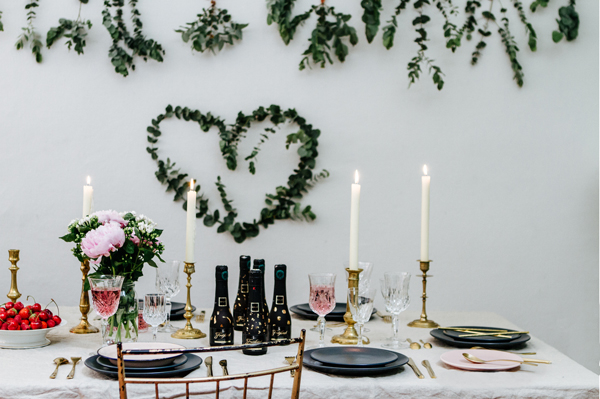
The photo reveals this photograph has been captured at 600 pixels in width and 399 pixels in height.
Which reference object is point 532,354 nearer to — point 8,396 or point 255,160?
point 8,396

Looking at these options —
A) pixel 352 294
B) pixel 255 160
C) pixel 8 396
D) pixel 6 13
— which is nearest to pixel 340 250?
pixel 255 160

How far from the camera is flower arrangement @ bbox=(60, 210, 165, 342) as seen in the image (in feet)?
4.37

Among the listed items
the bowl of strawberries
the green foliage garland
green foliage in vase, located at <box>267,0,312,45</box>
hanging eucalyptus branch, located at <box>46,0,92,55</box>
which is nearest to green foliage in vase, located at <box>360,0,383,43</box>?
the green foliage garland

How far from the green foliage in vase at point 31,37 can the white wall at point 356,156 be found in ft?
0.12

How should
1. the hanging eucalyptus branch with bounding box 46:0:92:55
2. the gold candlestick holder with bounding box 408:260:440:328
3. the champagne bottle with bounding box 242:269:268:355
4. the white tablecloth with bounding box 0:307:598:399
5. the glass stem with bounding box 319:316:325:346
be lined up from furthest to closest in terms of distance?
the hanging eucalyptus branch with bounding box 46:0:92:55 → the gold candlestick holder with bounding box 408:260:440:328 → the glass stem with bounding box 319:316:325:346 → the champagne bottle with bounding box 242:269:268:355 → the white tablecloth with bounding box 0:307:598:399

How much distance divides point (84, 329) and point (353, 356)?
0.78 m

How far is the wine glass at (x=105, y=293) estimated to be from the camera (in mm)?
1271

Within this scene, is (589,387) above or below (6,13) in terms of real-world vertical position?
below

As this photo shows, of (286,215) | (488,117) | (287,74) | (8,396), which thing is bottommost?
(8,396)

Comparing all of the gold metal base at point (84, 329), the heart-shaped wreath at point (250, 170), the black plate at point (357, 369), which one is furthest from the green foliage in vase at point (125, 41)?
the black plate at point (357, 369)

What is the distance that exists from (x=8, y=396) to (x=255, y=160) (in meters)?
1.64

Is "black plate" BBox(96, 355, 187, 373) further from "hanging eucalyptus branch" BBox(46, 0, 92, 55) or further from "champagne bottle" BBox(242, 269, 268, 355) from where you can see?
"hanging eucalyptus branch" BBox(46, 0, 92, 55)

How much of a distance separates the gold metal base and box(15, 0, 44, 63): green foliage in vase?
1486 mm

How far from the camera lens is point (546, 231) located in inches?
102
